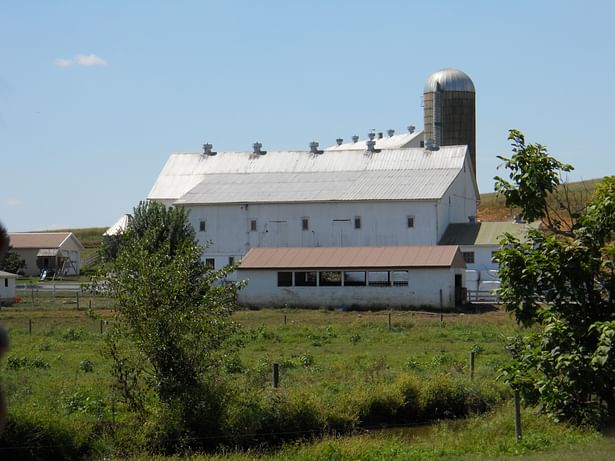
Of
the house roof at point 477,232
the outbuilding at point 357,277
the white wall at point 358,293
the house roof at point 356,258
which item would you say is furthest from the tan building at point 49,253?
the house roof at point 477,232

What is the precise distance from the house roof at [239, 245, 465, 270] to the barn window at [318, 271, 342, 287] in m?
0.49

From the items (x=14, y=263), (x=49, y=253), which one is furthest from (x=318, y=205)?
(x=49, y=253)

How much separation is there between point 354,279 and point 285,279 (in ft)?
13.9

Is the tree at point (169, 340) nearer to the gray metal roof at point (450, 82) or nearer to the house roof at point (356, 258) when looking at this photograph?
the house roof at point (356, 258)

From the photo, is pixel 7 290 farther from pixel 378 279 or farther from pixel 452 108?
pixel 452 108

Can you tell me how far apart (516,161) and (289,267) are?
37.3 m

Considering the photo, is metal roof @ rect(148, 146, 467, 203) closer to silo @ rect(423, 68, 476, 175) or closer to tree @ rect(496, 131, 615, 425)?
silo @ rect(423, 68, 476, 175)

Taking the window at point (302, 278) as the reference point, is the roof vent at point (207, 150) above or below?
above

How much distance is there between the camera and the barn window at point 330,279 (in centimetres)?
5206

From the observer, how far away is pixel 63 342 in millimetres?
32094

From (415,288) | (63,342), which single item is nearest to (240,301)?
(415,288)

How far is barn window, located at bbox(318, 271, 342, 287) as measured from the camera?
52.1m

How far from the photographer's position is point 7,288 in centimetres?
5638

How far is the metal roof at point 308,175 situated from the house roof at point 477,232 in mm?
2952
